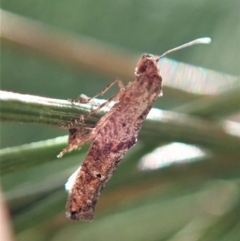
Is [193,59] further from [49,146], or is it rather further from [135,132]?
[49,146]

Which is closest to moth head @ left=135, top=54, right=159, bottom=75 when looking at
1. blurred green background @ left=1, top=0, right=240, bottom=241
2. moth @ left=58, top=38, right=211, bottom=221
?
moth @ left=58, top=38, right=211, bottom=221

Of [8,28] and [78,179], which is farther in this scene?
[8,28]

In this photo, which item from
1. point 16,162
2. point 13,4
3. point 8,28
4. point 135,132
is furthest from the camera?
point 13,4

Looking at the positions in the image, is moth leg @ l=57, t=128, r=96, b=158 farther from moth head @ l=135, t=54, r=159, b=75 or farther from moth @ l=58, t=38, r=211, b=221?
moth head @ l=135, t=54, r=159, b=75

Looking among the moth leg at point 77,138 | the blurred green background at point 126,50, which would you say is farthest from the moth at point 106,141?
the blurred green background at point 126,50

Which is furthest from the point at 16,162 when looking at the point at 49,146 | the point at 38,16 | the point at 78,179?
the point at 38,16

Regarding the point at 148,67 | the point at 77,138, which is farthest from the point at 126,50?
the point at 77,138

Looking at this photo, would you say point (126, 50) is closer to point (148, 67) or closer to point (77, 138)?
point (148, 67)

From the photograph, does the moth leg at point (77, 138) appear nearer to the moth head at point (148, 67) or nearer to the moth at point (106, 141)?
the moth at point (106, 141)
